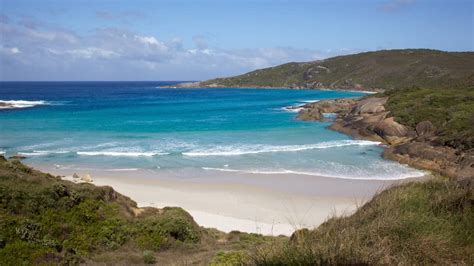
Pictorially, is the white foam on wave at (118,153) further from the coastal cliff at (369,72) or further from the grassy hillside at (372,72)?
the coastal cliff at (369,72)

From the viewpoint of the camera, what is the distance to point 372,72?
131 m

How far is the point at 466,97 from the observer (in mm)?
40562

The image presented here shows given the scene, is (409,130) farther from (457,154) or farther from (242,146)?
(242,146)

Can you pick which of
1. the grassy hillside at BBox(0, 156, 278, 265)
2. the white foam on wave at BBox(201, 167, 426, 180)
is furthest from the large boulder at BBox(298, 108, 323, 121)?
the grassy hillside at BBox(0, 156, 278, 265)

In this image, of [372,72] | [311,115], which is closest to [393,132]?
[311,115]

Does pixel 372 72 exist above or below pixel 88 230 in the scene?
above

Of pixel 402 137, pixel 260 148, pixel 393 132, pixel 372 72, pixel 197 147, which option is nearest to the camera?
pixel 260 148

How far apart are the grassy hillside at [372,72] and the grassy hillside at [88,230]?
8343cm

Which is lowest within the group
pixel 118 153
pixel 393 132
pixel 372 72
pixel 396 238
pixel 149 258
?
pixel 118 153

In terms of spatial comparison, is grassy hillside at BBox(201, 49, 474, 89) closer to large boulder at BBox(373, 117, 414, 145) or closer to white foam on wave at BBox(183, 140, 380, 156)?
large boulder at BBox(373, 117, 414, 145)

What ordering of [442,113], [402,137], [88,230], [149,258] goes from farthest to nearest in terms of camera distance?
[442,113], [402,137], [88,230], [149,258]

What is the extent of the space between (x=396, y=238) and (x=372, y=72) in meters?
135

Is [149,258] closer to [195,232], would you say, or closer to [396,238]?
[195,232]

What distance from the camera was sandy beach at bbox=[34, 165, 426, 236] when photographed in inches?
677
